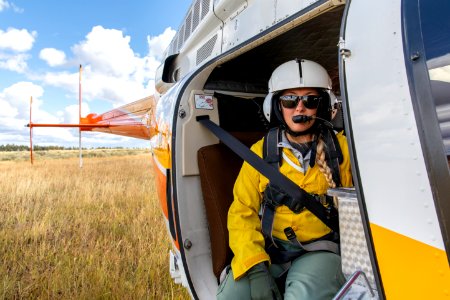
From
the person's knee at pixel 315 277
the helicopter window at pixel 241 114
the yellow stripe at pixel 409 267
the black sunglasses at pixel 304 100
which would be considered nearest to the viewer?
the yellow stripe at pixel 409 267

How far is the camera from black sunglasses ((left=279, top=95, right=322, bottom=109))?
1.78 m

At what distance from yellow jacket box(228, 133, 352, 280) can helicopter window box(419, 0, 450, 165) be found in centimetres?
83

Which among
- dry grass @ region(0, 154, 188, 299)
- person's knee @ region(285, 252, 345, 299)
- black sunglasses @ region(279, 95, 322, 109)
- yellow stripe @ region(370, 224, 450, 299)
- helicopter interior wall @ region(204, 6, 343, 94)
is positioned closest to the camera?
yellow stripe @ region(370, 224, 450, 299)

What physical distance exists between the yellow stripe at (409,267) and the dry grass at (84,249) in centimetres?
215

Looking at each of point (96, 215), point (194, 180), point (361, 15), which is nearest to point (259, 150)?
point (194, 180)

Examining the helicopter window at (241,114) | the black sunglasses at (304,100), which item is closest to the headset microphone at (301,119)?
the black sunglasses at (304,100)

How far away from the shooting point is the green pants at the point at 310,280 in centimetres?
147

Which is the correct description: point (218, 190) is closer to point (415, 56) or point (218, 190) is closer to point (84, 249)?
point (415, 56)

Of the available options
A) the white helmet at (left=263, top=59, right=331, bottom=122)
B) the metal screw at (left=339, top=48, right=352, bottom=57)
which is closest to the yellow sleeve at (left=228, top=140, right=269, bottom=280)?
the white helmet at (left=263, top=59, right=331, bottom=122)

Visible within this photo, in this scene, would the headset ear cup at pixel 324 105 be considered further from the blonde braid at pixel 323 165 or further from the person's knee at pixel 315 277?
the person's knee at pixel 315 277

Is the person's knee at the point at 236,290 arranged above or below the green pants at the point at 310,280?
below

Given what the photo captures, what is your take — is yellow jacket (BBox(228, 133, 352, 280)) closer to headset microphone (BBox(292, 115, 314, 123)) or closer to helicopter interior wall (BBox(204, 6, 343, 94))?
headset microphone (BBox(292, 115, 314, 123))

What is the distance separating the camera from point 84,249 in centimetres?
377

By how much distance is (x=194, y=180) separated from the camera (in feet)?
7.50
